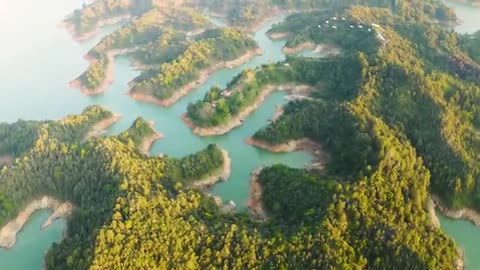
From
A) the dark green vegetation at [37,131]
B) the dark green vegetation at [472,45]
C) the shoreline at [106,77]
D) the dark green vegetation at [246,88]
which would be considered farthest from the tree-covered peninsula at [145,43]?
the dark green vegetation at [472,45]

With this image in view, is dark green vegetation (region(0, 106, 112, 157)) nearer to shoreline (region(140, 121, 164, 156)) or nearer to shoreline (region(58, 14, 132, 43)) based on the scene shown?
shoreline (region(140, 121, 164, 156))

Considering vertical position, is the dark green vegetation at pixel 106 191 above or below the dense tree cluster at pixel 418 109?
below

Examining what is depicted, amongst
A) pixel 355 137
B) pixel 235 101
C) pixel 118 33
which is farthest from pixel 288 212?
pixel 118 33

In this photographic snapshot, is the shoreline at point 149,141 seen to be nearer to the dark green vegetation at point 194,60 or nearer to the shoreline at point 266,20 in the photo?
the dark green vegetation at point 194,60

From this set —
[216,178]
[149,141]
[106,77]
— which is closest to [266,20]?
[106,77]

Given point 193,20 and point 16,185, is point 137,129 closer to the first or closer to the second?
point 16,185
